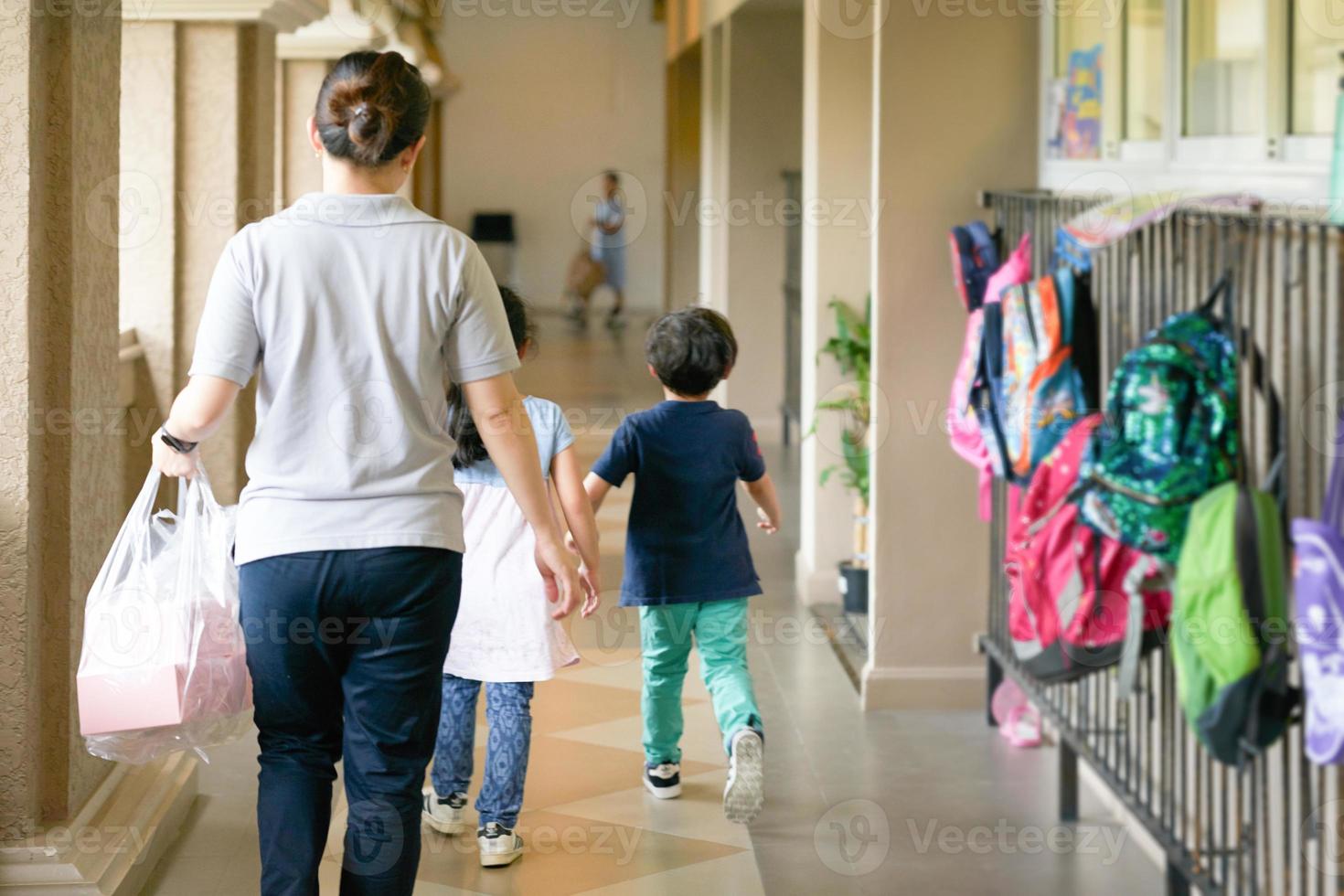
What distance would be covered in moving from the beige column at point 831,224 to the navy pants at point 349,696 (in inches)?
140

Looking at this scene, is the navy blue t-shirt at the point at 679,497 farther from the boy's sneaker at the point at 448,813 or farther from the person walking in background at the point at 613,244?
the person walking in background at the point at 613,244

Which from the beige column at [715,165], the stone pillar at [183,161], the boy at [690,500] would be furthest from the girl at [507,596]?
the beige column at [715,165]

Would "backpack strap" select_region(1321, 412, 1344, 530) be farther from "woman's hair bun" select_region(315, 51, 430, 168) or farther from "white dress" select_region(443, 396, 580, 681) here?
"white dress" select_region(443, 396, 580, 681)

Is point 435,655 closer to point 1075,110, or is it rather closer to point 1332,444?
point 1332,444

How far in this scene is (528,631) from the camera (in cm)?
325

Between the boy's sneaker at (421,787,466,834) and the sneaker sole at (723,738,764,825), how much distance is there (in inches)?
23.7

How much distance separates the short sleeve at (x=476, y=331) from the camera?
2379mm

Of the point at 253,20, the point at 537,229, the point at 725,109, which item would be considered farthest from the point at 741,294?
the point at 537,229

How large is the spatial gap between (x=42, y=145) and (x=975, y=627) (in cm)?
284

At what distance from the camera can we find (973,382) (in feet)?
11.9

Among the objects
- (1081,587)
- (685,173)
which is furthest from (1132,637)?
A: (685,173)

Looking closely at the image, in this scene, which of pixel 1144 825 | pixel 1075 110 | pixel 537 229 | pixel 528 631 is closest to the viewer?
pixel 1144 825

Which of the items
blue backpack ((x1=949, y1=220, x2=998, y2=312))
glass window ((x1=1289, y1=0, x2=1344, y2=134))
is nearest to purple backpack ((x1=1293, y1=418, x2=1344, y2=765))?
glass window ((x1=1289, y1=0, x2=1344, y2=134))

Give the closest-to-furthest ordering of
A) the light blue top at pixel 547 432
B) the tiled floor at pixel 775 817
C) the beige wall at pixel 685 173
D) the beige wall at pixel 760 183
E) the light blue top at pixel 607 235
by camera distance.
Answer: the light blue top at pixel 547 432, the tiled floor at pixel 775 817, the beige wall at pixel 760 183, the beige wall at pixel 685 173, the light blue top at pixel 607 235
